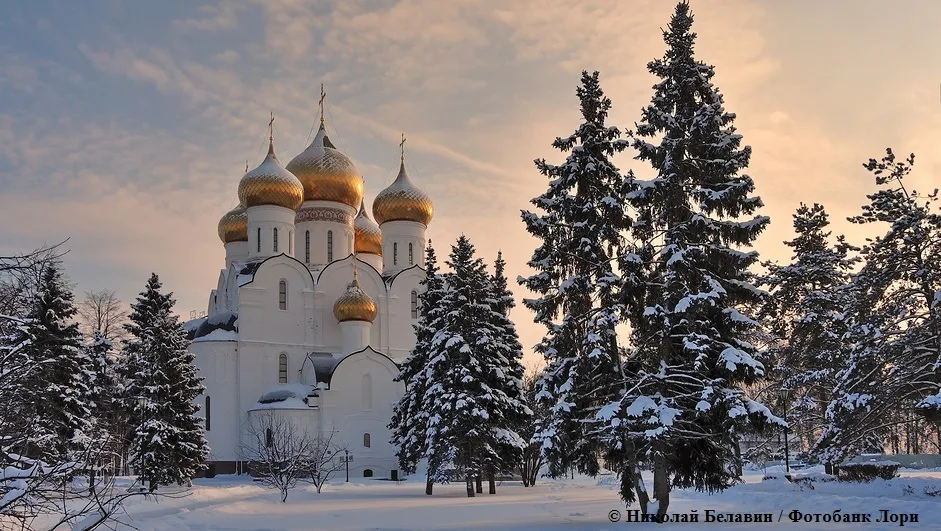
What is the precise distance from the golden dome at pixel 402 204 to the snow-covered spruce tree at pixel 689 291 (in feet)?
112

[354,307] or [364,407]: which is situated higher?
[354,307]

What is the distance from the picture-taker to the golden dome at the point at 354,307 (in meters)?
44.3

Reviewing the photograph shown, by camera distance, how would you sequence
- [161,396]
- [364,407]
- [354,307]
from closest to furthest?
[161,396] → [364,407] → [354,307]

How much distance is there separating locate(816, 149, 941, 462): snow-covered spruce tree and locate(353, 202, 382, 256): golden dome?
35.3m

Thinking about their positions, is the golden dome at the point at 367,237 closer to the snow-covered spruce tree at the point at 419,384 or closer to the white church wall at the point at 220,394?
the white church wall at the point at 220,394

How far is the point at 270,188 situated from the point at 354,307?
25.3 ft

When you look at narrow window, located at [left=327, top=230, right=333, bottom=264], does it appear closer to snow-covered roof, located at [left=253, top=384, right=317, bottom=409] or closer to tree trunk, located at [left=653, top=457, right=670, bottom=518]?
snow-covered roof, located at [left=253, top=384, right=317, bottom=409]

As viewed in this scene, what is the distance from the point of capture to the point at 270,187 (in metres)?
45.0

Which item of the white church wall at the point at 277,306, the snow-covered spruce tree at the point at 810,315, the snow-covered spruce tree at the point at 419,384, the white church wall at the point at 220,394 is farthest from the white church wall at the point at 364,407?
the snow-covered spruce tree at the point at 810,315

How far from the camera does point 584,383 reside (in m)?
15.8

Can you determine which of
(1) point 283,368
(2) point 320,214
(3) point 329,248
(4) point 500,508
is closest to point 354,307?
(1) point 283,368

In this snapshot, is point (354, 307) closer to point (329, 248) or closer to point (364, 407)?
point (364, 407)

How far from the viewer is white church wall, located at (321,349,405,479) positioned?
4112 cm

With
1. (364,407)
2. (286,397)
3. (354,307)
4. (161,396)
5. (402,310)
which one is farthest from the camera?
(402,310)
